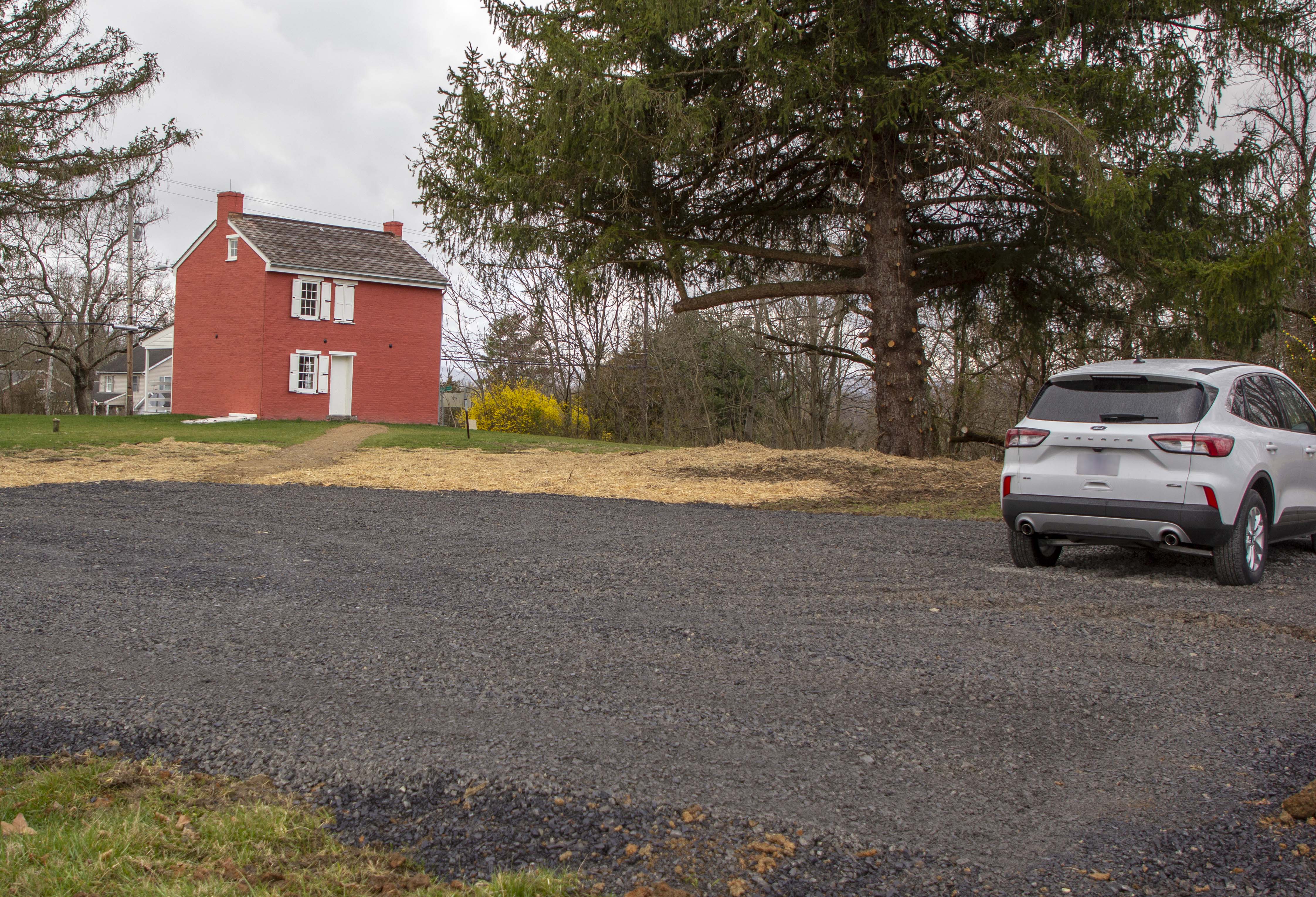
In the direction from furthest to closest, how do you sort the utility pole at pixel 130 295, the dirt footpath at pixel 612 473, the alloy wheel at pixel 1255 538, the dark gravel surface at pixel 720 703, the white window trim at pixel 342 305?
1. the utility pole at pixel 130 295
2. the white window trim at pixel 342 305
3. the dirt footpath at pixel 612 473
4. the alloy wheel at pixel 1255 538
5. the dark gravel surface at pixel 720 703

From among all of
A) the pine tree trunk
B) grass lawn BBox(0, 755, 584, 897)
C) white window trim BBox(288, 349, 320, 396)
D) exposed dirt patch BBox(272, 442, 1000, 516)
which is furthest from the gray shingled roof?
grass lawn BBox(0, 755, 584, 897)

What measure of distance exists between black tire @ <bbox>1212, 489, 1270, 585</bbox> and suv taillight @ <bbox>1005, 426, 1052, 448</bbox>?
4.57 ft

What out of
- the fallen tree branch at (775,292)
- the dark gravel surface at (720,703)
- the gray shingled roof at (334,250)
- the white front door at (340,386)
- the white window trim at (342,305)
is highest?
the gray shingled roof at (334,250)

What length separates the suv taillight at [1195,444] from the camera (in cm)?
671

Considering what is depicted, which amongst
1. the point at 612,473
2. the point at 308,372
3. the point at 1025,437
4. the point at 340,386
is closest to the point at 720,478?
the point at 612,473

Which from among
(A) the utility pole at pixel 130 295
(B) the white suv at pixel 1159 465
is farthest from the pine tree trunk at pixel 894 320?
(A) the utility pole at pixel 130 295

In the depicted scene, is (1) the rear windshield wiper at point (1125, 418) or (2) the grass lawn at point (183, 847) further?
(1) the rear windshield wiper at point (1125, 418)

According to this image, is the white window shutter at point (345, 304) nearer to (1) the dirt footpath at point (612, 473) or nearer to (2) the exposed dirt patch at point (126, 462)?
(2) the exposed dirt patch at point (126, 462)

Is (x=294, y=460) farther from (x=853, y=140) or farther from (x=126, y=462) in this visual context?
(x=853, y=140)

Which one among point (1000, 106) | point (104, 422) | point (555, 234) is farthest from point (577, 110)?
point (104, 422)

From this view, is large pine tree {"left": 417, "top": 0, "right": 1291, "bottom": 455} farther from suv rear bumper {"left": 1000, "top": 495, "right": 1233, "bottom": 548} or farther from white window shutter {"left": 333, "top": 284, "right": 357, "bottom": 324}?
white window shutter {"left": 333, "top": 284, "right": 357, "bottom": 324}

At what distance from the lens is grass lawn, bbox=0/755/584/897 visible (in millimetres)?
2600

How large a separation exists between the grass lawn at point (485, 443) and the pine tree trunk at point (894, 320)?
6104 mm

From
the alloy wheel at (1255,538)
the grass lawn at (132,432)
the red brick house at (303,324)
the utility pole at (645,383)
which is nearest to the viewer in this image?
the alloy wheel at (1255,538)
